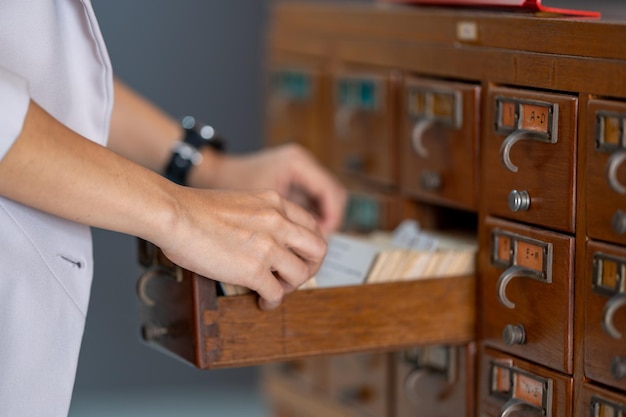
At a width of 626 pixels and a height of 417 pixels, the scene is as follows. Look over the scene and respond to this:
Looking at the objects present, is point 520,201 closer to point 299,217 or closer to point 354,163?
point 299,217

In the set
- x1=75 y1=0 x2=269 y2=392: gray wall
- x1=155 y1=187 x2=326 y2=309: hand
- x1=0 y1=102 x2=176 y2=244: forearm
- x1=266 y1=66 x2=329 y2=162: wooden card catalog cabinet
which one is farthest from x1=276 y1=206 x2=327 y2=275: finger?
x1=75 y1=0 x2=269 y2=392: gray wall

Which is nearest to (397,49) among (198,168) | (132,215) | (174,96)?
(198,168)

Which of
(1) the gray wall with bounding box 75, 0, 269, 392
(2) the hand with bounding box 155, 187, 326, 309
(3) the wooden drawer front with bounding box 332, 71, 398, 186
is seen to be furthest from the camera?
(1) the gray wall with bounding box 75, 0, 269, 392

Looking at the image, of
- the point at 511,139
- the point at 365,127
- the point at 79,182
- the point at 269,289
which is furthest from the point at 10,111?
the point at 365,127

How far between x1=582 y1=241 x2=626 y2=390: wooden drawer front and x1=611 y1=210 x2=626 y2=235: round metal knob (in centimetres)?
3

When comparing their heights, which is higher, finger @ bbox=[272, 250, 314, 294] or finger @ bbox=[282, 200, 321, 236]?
finger @ bbox=[282, 200, 321, 236]

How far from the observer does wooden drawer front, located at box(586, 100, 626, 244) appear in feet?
3.53

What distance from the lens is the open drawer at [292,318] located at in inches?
47.7

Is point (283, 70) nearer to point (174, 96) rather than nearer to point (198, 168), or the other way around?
A: point (198, 168)

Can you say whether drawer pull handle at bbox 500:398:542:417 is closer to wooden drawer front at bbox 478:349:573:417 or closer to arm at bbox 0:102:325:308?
wooden drawer front at bbox 478:349:573:417

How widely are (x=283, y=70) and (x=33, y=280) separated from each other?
37.7 inches

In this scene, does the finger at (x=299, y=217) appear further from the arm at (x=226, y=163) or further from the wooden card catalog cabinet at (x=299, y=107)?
the wooden card catalog cabinet at (x=299, y=107)

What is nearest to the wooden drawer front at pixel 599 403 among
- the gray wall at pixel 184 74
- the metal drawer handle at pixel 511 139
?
the metal drawer handle at pixel 511 139

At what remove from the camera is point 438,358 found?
4.83ft
